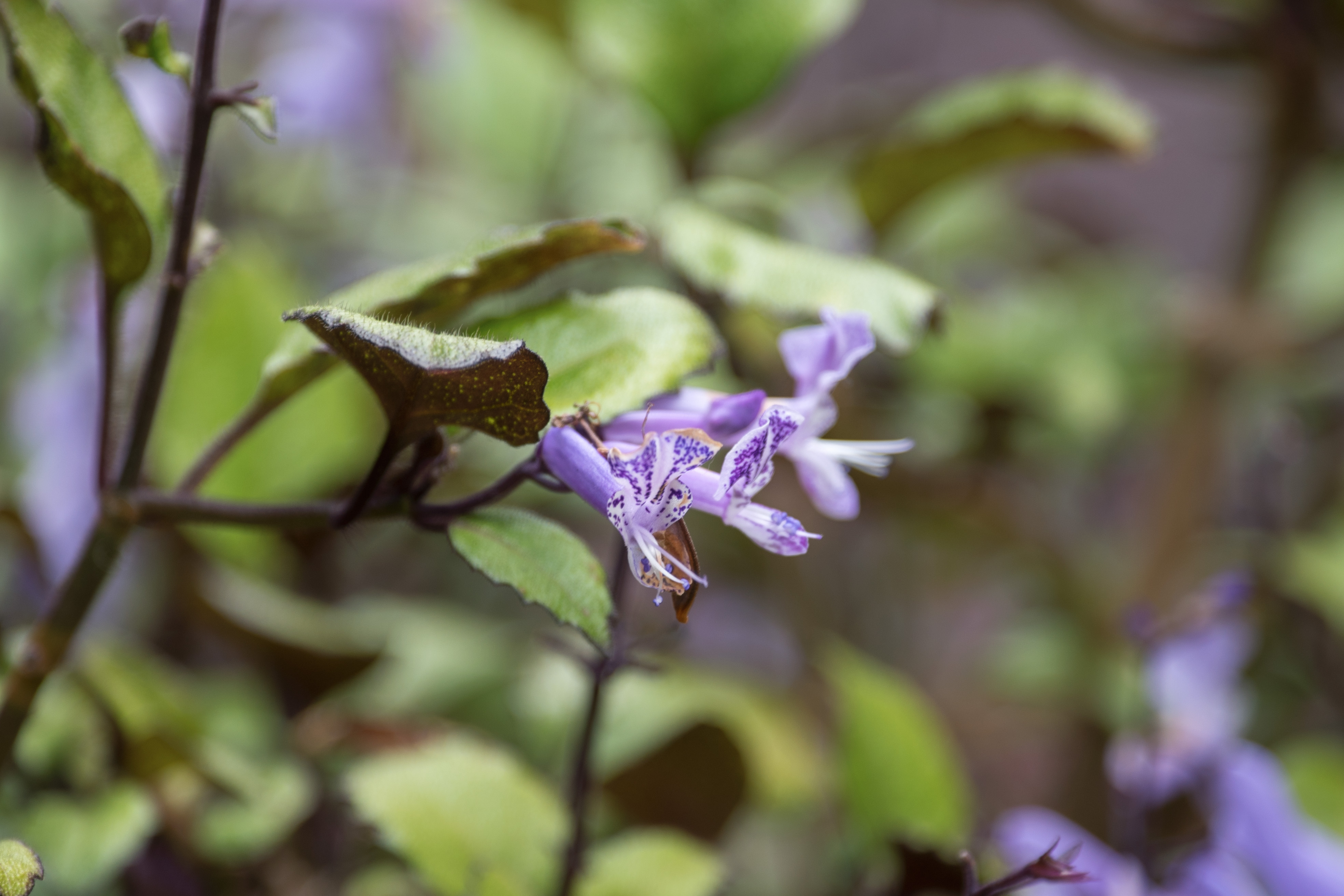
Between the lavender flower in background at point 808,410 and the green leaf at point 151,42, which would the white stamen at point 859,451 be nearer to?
the lavender flower in background at point 808,410

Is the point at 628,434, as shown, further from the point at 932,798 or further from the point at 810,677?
the point at 810,677

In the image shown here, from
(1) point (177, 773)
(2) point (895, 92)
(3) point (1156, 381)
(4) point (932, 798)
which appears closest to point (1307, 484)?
(3) point (1156, 381)

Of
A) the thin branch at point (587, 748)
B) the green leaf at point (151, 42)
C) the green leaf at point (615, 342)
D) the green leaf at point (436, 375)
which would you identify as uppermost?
the green leaf at point (151, 42)

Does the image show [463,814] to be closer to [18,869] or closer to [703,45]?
[18,869]

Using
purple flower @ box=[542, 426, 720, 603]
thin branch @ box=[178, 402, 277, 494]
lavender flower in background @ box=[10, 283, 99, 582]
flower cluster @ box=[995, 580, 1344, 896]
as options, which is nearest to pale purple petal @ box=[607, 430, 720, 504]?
purple flower @ box=[542, 426, 720, 603]

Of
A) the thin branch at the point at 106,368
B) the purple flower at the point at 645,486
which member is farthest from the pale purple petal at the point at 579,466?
the thin branch at the point at 106,368

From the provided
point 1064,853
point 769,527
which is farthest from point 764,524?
point 1064,853

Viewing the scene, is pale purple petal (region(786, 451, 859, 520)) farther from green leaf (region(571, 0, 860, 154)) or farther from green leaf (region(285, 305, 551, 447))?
green leaf (region(571, 0, 860, 154))
